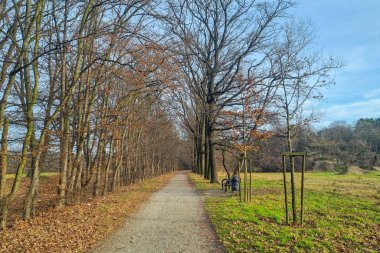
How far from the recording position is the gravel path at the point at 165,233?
7381 millimetres

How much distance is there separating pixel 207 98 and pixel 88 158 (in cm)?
1022

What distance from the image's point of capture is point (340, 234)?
890cm

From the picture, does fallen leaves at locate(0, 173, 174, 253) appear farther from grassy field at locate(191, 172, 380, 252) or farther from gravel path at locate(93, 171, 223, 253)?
grassy field at locate(191, 172, 380, 252)

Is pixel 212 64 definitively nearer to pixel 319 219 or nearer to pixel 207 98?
pixel 207 98

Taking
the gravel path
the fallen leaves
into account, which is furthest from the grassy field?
the fallen leaves

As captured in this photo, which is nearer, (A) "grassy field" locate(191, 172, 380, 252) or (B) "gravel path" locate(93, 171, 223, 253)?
(B) "gravel path" locate(93, 171, 223, 253)

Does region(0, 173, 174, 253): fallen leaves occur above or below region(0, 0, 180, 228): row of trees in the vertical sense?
below

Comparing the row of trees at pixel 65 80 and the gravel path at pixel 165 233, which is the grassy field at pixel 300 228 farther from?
the row of trees at pixel 65 80

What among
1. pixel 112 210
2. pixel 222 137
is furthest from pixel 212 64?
pixel 112 210

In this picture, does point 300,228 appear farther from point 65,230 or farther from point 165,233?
point 65,230

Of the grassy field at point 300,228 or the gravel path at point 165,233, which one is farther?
the grassy field at point 300,228

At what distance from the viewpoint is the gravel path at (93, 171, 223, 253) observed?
24.2ft

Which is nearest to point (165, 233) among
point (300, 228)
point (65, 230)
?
point (65, 230)

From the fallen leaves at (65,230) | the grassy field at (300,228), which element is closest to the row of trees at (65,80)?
the fallen leaves at (65,230)
